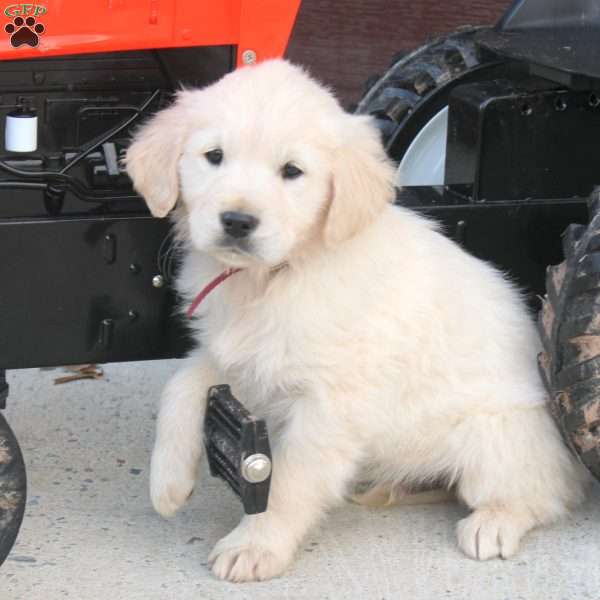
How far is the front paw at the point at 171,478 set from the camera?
362cm

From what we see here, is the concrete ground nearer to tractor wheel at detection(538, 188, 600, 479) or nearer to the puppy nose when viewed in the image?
tractor wheel at detection(538, 188, 600, 479)

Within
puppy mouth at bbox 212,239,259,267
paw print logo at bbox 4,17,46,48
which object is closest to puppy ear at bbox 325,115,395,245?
puppy mouth at bbox 212,239,259,267

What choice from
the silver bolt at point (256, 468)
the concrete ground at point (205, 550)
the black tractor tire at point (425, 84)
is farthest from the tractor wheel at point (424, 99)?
the silver bolt at point (256, 468)

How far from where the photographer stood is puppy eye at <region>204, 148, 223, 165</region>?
3.39 metres

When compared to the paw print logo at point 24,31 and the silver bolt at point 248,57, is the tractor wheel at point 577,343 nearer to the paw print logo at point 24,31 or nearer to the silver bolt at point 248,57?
the silver bolt at point 248,57

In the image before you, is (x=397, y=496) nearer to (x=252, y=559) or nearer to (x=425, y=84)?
(x=252, y=559)

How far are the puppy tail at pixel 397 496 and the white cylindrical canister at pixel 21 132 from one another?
133cm

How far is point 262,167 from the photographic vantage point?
3348 mm

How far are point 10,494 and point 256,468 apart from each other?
0.58 m

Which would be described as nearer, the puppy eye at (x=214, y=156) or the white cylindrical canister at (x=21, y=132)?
the puppy eye at (x=214, y=156)

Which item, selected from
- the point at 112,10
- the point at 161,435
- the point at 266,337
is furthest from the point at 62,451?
the point at 112,10

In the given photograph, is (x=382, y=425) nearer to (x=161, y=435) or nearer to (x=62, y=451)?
(x=161, y=435)

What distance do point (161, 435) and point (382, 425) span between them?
57 centimetres

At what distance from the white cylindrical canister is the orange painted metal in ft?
0.56
